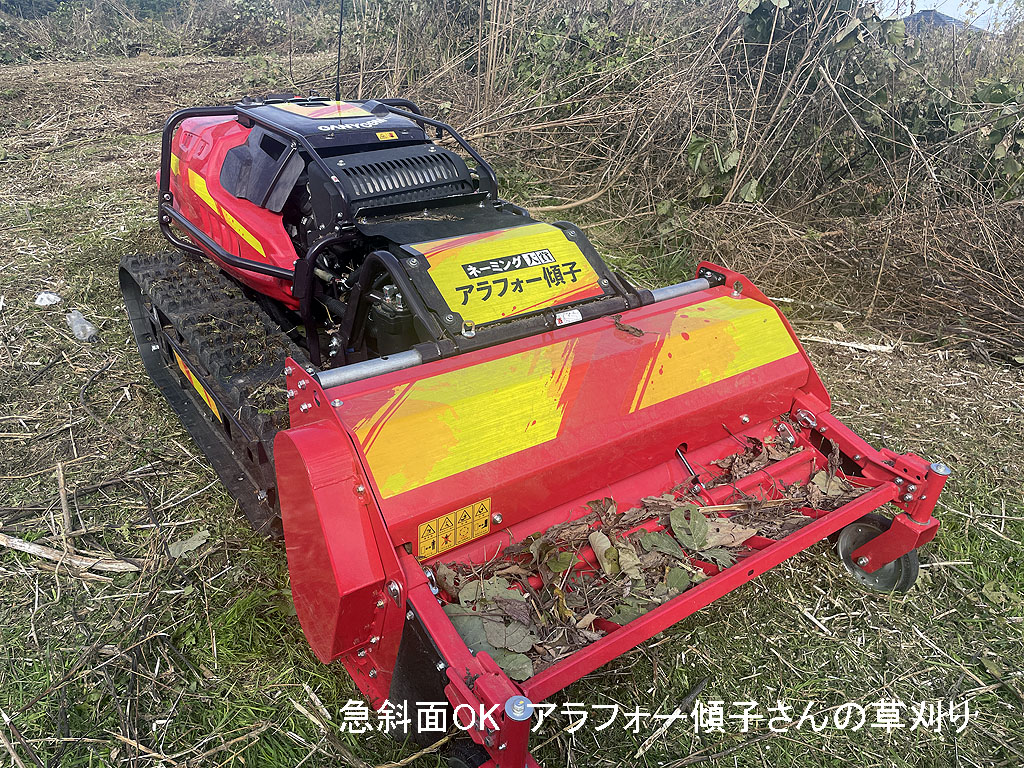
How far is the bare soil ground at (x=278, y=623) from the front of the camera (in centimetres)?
240

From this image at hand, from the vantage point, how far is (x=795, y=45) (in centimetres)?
548

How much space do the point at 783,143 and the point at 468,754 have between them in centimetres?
499

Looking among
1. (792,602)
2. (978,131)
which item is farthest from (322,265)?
(978,131)

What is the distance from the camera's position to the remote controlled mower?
6.92ft

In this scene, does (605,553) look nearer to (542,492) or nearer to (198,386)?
(542,492)

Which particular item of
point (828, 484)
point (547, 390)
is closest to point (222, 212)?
point (547, 390)

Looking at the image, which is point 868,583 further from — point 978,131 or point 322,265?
point 978,131

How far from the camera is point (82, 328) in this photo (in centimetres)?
461

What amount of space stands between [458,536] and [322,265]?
1505 mm

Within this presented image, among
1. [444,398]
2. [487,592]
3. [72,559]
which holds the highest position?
[444,398]

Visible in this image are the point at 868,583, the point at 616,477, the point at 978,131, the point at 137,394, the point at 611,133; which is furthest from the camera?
the point at 611,133

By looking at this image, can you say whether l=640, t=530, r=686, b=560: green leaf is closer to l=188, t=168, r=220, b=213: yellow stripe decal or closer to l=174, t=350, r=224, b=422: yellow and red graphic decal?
l=174, t=350, r=224, b=422: yellow and red graphic decal

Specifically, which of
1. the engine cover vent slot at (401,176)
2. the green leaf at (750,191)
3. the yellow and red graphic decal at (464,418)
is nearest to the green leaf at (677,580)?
the yellow and red graphic decal at (464,418)

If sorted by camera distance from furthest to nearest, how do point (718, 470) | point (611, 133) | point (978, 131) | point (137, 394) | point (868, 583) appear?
1. point (611, 133)
2. point (978, 131)
3. point (137, 394)
4. point (868, 583)
5. point (718, 470)
